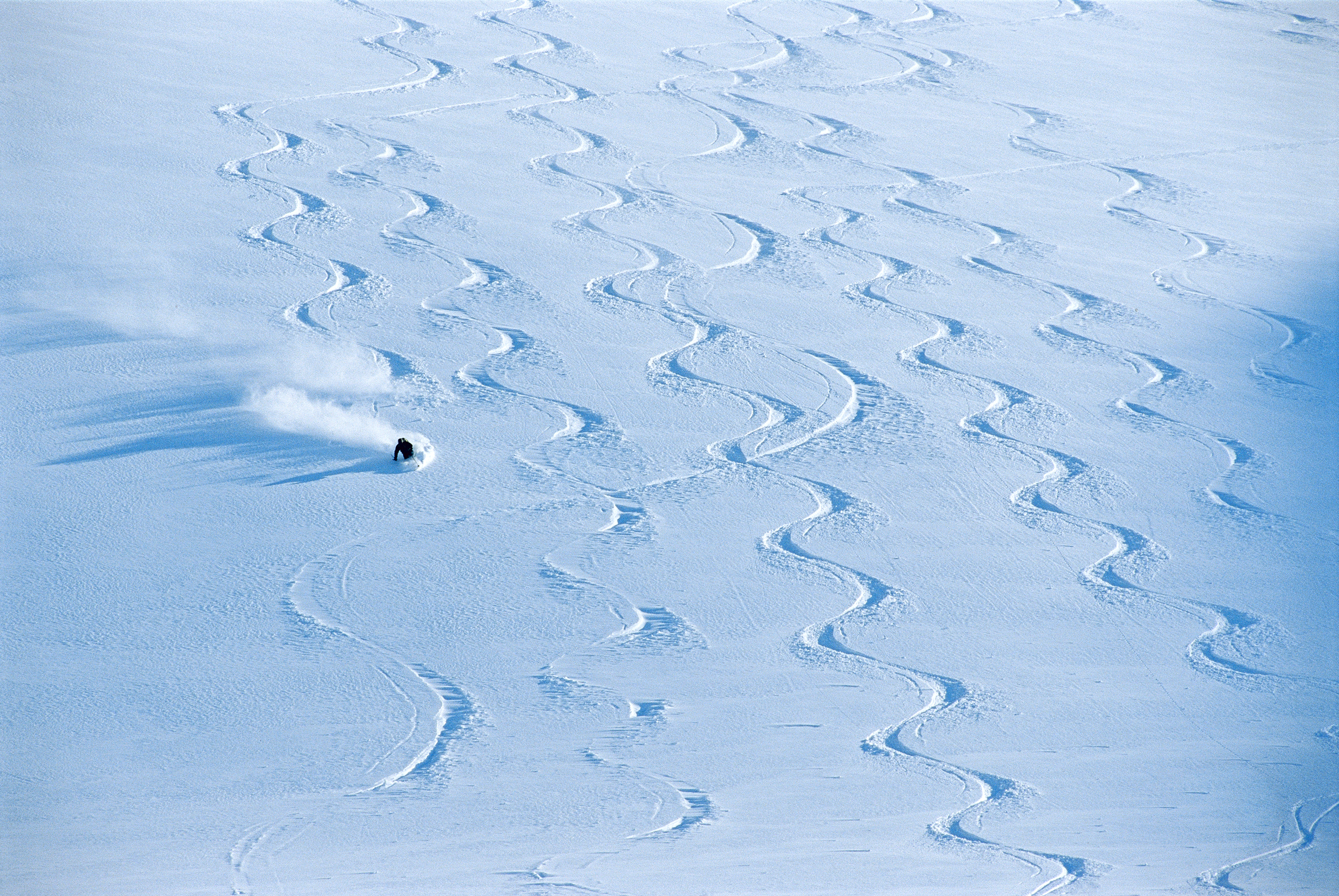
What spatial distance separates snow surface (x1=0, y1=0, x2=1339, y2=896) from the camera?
3.29 meters

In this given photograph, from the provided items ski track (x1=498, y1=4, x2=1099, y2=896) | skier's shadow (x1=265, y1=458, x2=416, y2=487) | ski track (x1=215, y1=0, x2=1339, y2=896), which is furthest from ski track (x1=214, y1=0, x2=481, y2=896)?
ski track (x1=498, y1=4, x2=1099, y2=896)

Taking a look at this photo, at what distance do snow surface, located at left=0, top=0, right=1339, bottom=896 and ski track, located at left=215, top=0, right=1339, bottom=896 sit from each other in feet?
0.06

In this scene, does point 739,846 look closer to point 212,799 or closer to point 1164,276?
point 212,799

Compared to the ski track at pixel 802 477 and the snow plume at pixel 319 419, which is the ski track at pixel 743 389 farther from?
the snow plume at pixel 319 419

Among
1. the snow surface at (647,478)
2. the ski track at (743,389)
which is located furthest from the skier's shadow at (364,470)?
the ski track at (743,389)

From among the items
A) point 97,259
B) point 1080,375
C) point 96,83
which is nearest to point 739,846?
point 1080,375

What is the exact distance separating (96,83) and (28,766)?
4736 millimetres

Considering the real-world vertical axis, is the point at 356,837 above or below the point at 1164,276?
below

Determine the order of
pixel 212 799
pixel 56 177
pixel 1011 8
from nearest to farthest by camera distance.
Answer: pixel 212 799 → pixel 56 177 → pixel 1011 8

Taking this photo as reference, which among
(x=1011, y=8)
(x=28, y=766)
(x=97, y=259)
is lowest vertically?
(x=28, y=766)

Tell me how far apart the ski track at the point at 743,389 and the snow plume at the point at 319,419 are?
32cm

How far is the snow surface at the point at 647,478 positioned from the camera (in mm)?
3291

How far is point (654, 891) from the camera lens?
3016 millimetres

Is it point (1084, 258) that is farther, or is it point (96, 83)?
point (96, 83)
